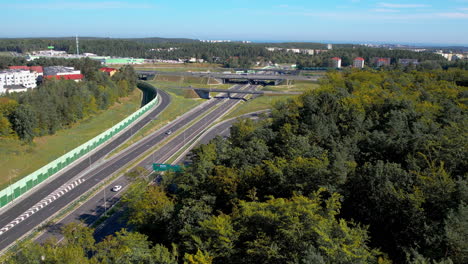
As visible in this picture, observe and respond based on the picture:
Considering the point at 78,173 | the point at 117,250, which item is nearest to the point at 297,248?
the point at 117,250

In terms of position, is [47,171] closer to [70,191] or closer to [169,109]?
[70,191]

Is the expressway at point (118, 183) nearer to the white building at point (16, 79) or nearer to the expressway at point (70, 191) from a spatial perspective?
the expressway at point (70, 191)

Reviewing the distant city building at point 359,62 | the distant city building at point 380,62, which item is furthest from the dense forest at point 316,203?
the distant city building at point 359,62

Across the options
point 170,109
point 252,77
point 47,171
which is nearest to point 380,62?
point 252,77

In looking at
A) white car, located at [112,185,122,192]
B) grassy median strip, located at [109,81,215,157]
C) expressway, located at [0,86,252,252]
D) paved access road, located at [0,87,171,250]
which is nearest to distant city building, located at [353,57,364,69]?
grassy median strip, located at [109,81,215,157]

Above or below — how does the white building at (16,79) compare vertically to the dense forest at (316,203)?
above

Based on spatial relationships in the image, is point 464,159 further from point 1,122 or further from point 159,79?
point 159,79

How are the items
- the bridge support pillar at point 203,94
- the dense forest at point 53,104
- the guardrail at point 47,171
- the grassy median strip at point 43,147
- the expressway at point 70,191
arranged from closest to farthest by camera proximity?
the expressway at point 70,191, the guardrail at point 47,171, the grassy median strip at point 43,147, the dense forest at point 53,104, the bridge support pillar at point 203,94

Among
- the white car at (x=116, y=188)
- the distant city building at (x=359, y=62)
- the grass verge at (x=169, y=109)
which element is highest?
the distant city building at (x=359, y=62)
